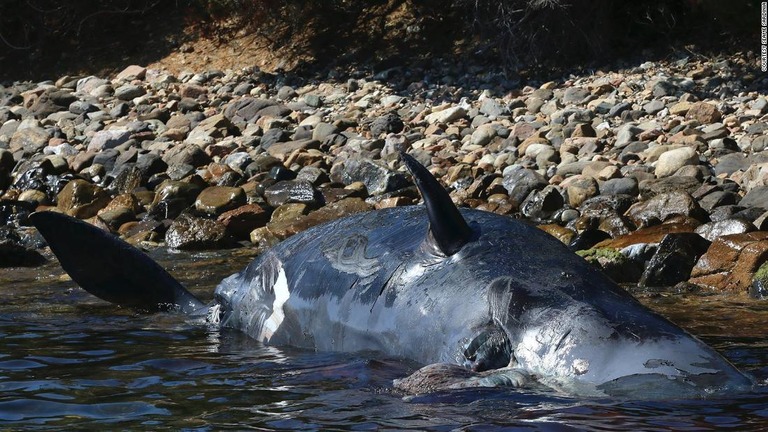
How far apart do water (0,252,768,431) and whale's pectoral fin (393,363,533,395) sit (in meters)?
0.05

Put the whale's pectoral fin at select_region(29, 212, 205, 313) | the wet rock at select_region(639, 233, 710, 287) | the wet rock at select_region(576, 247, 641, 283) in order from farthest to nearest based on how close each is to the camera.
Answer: the wet rock at select_region(576, 247, 641, 283)
the wet rock at select_region(639, 233, 710, 287)
the whale's pectoral fin at select_region(29, 212, 205, 313)

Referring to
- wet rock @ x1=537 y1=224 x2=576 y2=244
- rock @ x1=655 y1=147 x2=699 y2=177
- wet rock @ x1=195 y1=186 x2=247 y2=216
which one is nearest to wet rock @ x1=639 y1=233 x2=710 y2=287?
wet rock @ x1=537 y1=224 x2=576 y2=244

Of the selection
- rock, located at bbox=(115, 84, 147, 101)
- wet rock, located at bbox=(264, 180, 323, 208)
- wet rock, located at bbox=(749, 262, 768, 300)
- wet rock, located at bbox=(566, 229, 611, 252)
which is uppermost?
rock, located at bbox=(115, 84, 147, 101)

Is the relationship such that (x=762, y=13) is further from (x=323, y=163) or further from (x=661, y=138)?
(x=323, y=163)

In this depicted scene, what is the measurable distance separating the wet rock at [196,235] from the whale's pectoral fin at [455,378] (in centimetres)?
741

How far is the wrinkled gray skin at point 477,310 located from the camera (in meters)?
3.93

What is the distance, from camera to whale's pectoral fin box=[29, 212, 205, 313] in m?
5.94

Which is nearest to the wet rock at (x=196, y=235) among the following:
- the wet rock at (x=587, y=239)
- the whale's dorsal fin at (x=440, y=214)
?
the wet rock at (x=587, y=239)

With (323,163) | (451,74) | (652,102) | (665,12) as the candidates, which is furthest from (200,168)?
(665,12)

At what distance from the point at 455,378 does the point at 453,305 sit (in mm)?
391

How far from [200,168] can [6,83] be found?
8.18 m

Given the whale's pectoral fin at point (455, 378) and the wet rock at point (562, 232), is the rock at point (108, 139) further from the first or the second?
the whale's pectoral fin at point (455, 378)

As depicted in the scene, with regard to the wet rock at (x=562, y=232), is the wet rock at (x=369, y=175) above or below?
above

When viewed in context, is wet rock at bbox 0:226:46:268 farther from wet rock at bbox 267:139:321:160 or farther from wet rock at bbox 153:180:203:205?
wet rock at bbox 267:139:321:160
